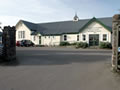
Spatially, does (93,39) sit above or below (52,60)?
above

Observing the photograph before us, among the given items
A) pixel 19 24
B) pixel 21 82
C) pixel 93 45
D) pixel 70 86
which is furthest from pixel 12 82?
pixel 19 24

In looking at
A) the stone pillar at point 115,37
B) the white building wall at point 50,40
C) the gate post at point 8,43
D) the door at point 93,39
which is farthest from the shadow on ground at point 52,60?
the white building wall at point 50,40

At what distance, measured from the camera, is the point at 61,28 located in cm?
3256

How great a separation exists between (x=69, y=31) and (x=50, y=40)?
224 inches

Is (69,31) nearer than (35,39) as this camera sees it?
Yes

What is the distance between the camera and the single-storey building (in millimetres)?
25791

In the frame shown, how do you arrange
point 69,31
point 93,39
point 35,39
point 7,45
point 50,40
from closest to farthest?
point 7,45 < point 93,39 < point 69,31 < point 50,40 < point 35,39

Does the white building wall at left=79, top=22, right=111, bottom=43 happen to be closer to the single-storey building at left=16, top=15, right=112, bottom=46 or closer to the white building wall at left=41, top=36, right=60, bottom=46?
the single-storey building at left=16, top=15, right=112, bottom=46

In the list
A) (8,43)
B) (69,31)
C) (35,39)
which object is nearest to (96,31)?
(69,31)

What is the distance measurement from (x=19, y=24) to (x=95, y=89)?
34106mm

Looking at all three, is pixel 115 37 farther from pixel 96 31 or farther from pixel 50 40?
pixel 50 40

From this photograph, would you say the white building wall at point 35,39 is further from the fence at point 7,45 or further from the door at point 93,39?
the fence at point 7,45

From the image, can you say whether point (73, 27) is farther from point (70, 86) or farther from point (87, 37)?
point (70, 86)

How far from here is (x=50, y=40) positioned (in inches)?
1260
